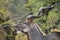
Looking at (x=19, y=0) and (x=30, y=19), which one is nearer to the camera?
(x=30, y=19)

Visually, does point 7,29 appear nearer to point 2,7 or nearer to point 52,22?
point 2,7

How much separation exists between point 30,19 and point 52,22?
126 centimetres

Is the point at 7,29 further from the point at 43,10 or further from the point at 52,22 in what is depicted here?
the point at 43,10

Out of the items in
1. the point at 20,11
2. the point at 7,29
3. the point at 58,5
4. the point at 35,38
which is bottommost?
the point at 20,11

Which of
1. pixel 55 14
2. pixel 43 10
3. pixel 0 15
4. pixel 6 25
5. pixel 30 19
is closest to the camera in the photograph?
pixel 30 19

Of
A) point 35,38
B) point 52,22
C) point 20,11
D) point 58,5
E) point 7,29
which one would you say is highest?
point 58,5

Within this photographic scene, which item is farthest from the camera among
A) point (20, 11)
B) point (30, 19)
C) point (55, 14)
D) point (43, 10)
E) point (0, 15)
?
point (20, 11)

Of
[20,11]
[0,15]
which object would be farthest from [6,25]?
[20,11]

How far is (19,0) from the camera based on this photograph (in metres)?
7.27

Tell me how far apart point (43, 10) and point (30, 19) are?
1.15 feet

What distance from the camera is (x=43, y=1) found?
164 inches

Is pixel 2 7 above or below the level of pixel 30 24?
below

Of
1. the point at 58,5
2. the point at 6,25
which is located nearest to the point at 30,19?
the point at 58,5

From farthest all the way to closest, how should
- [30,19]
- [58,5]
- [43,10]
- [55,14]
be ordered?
[55,14] < [58,5] < [43,10] < [30,19]
